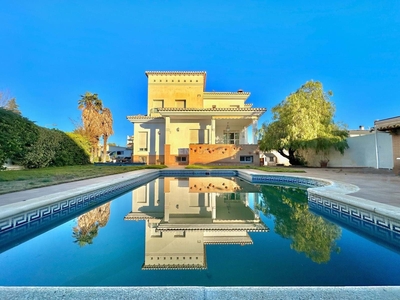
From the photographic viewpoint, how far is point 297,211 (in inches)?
200

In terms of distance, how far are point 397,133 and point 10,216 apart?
14.0m

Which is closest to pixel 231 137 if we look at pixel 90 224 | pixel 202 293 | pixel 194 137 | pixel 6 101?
pixel 194 137

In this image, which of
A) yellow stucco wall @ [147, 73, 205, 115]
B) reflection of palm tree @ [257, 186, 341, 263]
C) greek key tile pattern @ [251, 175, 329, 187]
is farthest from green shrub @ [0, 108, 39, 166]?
yellow stucco wall @ [147, 73, 205, 115]

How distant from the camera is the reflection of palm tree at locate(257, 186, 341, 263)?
3016mm

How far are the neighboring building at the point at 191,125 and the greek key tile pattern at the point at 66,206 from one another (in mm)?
11636

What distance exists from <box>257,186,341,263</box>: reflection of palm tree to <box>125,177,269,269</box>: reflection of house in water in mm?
468

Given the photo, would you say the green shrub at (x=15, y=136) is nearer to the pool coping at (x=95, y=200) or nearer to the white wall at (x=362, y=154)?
the pool coping at (x=95, y=200)

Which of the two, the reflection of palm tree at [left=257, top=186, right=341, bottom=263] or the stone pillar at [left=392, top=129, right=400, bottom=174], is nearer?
the reflection of palm tree at [left=257, top=186, right=341, bottom=263]

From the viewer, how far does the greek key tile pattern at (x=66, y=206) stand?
11.7 feet

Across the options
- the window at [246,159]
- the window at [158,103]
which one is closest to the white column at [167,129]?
the window at [158,103]

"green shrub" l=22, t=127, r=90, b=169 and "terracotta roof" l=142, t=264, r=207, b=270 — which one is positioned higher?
"green shrub" l=22, t=127, r=90, b=169

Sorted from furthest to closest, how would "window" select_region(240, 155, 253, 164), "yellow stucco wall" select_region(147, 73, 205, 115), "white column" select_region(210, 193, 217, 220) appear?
"yellow stucco wall" select_region(147, 73, 205, 115) < "window" select_region(240, 155, 253, 164) < "white column" select_region(210, 193, 217, 220)

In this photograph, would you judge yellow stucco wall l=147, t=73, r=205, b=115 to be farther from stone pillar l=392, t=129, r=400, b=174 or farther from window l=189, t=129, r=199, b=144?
stone pillar l=392, t=129, r=400, b=174

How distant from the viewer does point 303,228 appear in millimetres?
3898
